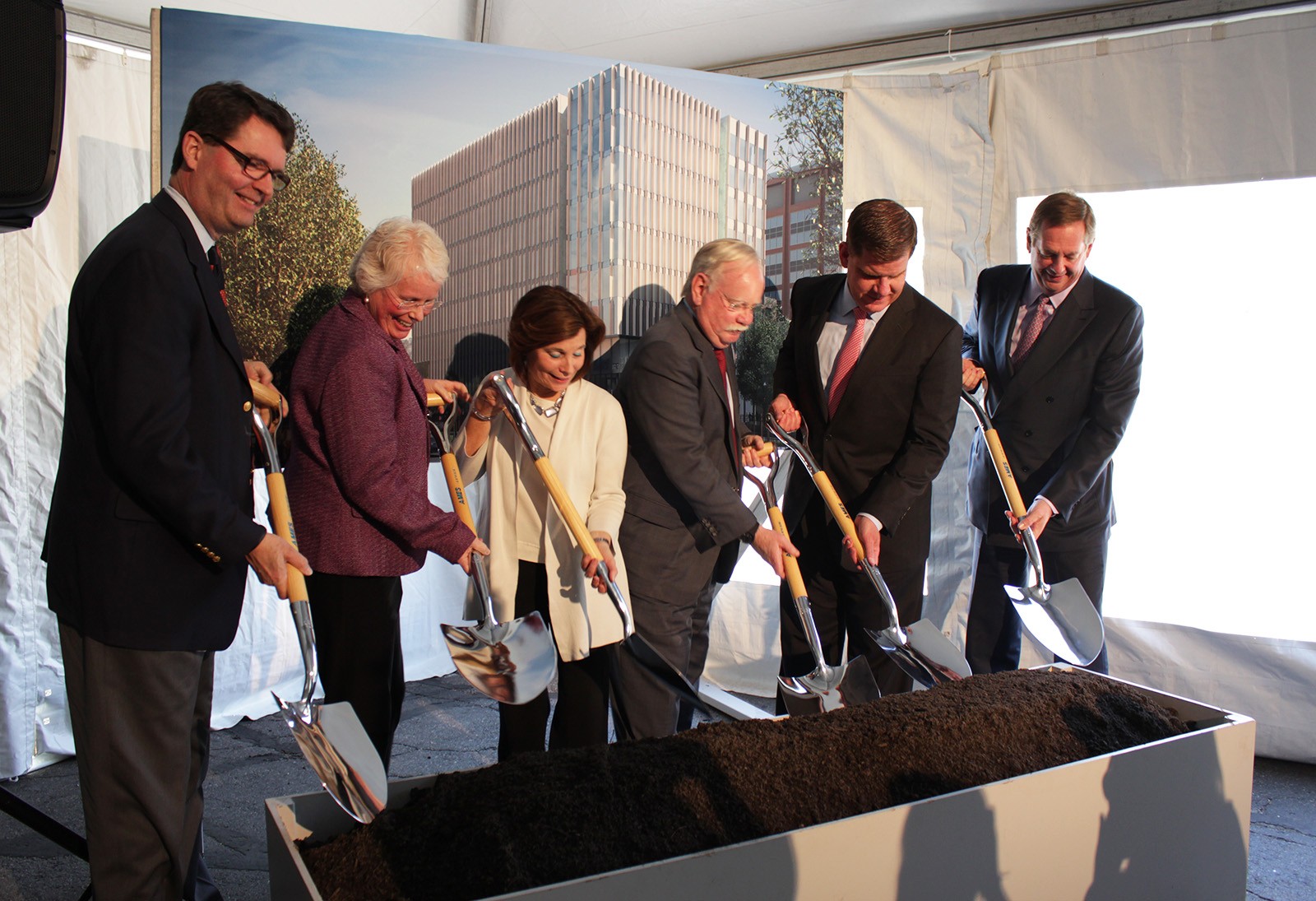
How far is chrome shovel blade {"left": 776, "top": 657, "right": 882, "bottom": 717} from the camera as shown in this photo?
2291 millimetres

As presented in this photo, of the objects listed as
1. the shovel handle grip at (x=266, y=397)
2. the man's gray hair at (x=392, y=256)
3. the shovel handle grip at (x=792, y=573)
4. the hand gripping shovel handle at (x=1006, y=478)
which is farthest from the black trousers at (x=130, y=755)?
the hand gripping shovel handle at (x=1006, y=478)

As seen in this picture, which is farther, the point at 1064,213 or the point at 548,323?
the point at 1064,213

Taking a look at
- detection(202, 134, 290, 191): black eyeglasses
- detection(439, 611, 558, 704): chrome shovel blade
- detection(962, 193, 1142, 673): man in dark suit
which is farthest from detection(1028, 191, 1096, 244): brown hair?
detection(202, 134, 290, 191): black eyeglasses

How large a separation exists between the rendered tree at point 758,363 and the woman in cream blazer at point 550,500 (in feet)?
3.71

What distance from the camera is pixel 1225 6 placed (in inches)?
131

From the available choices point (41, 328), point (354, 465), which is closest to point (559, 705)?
point (354, 465)

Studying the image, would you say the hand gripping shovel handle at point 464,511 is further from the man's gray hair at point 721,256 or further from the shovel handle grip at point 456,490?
the man's gray hair at point 721,256

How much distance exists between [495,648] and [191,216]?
1.11 meters

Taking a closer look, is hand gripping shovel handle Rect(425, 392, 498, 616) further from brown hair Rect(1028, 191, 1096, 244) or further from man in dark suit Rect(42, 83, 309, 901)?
brown hair Rect(1028, 191, 1096, 244)

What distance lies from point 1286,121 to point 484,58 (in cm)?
278

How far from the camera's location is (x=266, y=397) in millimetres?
2000

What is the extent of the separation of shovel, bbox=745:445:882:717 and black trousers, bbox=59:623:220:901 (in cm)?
134

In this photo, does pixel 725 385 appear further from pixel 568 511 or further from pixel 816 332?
pixel 568 511

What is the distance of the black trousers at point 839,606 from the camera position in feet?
8.48
